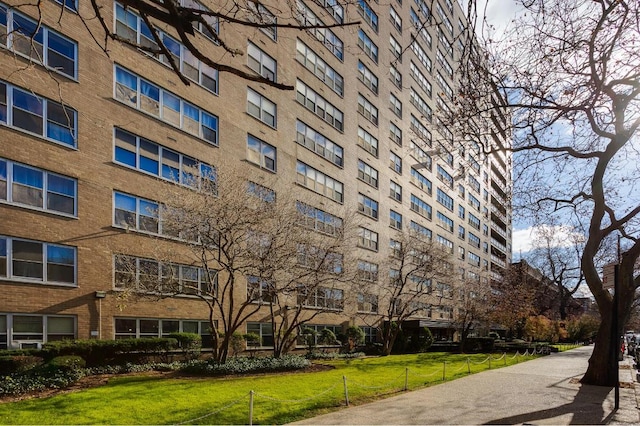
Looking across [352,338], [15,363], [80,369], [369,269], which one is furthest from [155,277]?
[369,269]

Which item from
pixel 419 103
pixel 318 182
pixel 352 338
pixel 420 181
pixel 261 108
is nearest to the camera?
pixel 261 108

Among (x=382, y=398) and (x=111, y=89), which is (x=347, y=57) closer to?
(x=111, y=89)

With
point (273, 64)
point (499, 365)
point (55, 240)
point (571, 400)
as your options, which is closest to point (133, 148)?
point (55, 240)

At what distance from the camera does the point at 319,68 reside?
3628cm

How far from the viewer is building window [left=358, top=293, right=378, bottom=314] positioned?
33.5 meters

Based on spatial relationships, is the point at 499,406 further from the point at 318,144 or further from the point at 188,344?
the point at 318,144

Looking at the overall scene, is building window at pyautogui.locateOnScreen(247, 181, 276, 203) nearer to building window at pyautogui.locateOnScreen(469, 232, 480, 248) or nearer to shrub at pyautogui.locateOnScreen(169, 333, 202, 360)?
shrub at pyautogui.locateOnScreen(169, 333, 202, 360)

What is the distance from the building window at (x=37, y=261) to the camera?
17484 mm

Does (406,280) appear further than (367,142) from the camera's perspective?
No

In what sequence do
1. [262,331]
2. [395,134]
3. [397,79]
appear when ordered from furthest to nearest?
1. [397,79]
2. [395,134]
3. [262,331]

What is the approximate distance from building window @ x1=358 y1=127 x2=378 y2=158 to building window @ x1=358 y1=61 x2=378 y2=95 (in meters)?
4.33

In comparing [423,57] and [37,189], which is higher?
[423,57]

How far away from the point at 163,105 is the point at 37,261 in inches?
369

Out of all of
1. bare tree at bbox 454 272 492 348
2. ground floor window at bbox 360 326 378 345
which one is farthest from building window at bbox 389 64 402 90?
ground floor window at bbox 360 326 378 345
